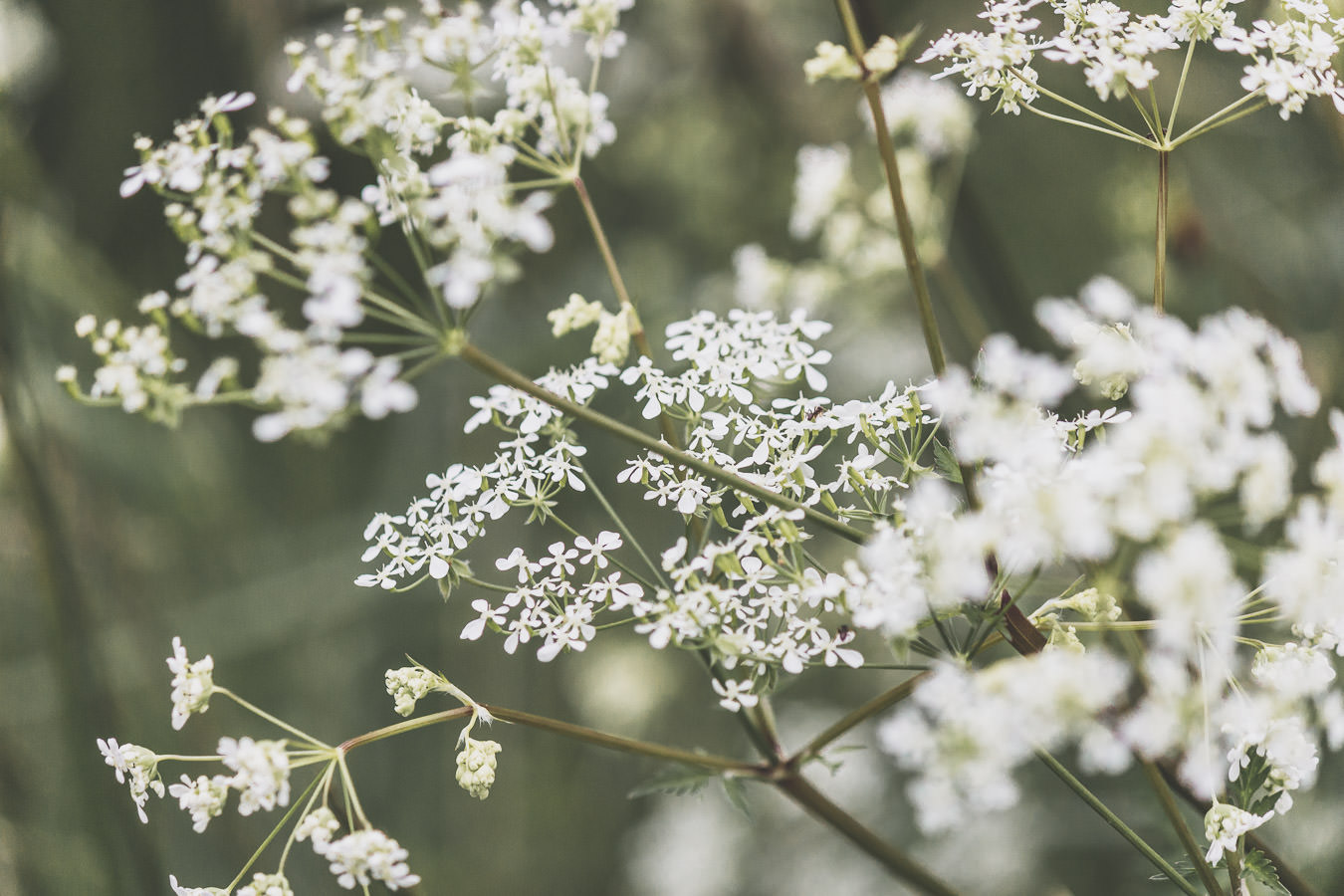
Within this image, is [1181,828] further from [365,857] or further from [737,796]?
[365,857]

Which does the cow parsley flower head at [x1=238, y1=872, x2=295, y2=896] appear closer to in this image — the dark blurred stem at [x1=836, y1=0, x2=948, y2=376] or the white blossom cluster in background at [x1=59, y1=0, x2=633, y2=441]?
the white blossom cluster in background at [x1=59, y1=0, x2=633, y2=441]

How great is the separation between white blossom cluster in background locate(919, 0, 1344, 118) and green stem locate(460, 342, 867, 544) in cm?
36

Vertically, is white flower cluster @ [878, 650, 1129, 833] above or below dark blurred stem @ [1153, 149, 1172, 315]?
below

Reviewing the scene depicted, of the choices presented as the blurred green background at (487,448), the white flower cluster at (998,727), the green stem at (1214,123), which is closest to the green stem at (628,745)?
the white flower cluster at (998,727)

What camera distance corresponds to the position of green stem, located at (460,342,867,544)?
605 millimetres

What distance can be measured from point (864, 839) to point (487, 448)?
2.08 m

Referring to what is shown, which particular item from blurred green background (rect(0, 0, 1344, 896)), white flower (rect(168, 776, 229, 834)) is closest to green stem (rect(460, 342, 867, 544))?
white flower (rect(168, 776, 229, 834))

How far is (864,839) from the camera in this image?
803 millimetres

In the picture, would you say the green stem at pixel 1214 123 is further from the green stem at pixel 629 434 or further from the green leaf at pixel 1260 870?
the green leaf at pixel 1260 870

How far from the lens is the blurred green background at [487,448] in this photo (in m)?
2.22

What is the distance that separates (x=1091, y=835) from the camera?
2.00 metres

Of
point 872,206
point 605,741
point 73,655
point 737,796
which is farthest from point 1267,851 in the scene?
point 73,655

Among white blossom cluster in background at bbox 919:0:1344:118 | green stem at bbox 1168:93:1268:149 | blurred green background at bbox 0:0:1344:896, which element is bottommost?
blurred green background at bbox 0:0:1344:896

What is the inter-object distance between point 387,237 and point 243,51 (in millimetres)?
590
